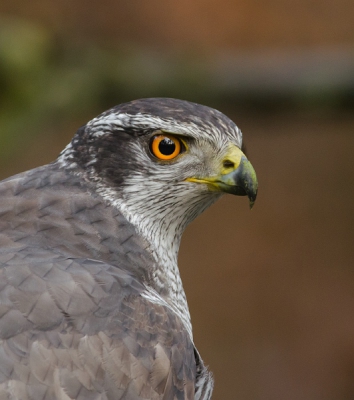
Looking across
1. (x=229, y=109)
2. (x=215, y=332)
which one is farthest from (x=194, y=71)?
(x=215, y=332)

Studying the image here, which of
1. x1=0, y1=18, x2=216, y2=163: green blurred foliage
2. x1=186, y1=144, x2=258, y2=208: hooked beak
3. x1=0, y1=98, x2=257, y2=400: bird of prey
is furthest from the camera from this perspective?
x1=0, y1=18, x2=216, y2=163: green blurred foliage

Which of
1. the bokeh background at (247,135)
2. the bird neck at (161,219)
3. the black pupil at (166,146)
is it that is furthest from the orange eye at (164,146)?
the bokeh background at (247,135)

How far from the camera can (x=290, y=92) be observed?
778cm

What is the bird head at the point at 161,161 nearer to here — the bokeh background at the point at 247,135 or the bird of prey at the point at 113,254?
the bird of prey at the point at 113,254

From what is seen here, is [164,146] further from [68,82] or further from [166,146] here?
[68,82]

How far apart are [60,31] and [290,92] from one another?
2.50 metres

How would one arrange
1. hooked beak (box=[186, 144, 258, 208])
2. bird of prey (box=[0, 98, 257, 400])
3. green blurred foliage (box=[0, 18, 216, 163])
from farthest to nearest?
green blurred foliage (box=[0, 18, 216, 163]) < hooked beak (box=[186, 144, 258, 208]) < bird of prey (box=[0, 98, 257, 400])

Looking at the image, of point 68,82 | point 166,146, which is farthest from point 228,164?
point 68,82

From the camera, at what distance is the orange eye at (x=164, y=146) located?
3.07 metres

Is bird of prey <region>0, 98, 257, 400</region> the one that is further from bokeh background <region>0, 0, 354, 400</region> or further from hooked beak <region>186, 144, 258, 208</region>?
bokeh background <region>0, 0, 354, 400</region>

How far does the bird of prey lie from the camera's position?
2547 mm

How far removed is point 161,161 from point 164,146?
0.06 m

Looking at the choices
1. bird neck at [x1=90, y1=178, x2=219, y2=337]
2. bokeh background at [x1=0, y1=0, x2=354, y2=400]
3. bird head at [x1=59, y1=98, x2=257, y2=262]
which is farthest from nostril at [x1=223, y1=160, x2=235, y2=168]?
bokeh background at [x1=0, y1=0, x2=354, y2=400]

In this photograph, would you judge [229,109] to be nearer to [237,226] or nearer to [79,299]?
[237,226]
